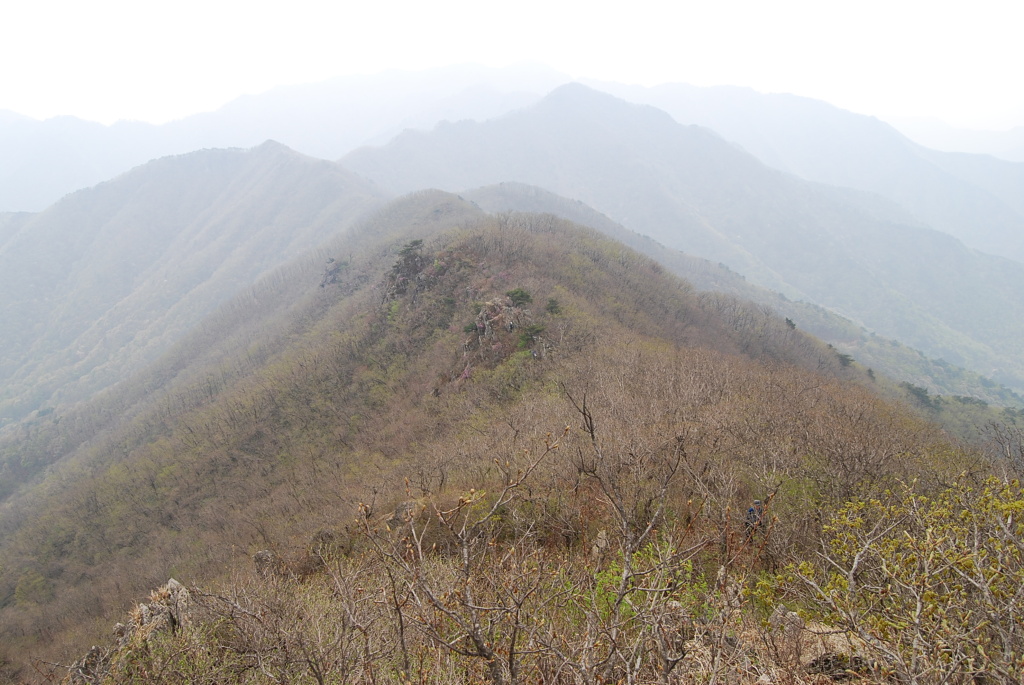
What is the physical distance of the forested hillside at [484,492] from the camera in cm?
530

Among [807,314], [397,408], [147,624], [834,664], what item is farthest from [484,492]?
[807,314]

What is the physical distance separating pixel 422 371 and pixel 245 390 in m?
27.6

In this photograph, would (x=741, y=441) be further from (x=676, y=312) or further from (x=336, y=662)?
(x=676, y=312)

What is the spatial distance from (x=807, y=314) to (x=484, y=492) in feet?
528

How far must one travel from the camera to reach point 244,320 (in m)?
106

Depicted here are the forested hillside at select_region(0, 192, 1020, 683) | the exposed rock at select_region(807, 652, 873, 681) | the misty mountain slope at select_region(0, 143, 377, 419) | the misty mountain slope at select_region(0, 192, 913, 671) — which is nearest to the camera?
the forested hillside at select_region(0, 192, 1020, 683)

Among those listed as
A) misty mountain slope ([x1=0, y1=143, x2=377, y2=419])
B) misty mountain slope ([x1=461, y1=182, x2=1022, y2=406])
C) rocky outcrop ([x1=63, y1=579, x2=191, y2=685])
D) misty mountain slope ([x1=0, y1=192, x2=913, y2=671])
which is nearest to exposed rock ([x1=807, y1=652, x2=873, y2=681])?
misty mountain slope ([x1=0, y1=192, x2=913, y2=671])

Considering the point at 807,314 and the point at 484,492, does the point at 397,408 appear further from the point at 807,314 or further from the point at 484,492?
the point at 807,314

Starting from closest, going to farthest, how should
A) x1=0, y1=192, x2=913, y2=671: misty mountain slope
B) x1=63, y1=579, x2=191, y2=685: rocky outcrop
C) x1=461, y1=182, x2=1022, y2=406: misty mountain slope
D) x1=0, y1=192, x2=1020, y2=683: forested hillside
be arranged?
x1=0, y1=192, x2=1020, y2=683: forested hillside
x1=63, y1=579, x2=191, y2=685: rocky outcrop
x1=0, y1=192, x2=913, y2=671: misty mountain slope
x1=461, y1=182, x2=1022, y2=406: misty mountain slope

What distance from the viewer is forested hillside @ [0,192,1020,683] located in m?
5.30

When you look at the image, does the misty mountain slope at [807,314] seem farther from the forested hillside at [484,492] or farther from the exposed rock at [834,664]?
the exposed rock at [834,664]

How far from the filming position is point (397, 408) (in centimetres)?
3869

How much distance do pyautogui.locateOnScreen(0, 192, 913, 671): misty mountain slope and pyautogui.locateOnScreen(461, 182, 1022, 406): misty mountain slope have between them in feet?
210

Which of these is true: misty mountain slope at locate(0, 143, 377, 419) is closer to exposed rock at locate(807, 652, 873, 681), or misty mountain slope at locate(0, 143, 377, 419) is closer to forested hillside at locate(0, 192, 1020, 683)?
forested hillside at locate(0, 192, 1020, 683)
